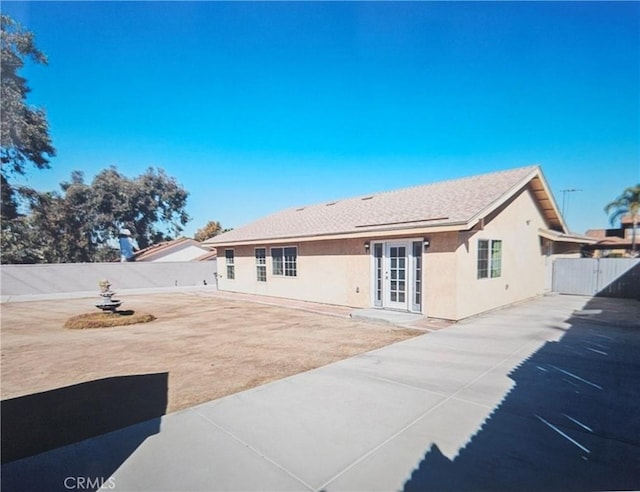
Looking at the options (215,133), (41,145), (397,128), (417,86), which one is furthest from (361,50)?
(41,145)

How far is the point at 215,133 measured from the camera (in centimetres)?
1762

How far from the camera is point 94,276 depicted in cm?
2164

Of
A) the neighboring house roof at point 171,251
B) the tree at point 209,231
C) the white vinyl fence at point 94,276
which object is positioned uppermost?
the tree at point 209,231

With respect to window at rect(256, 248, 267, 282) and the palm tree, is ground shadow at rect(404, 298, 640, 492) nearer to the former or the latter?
window at rect(256, 248, 267, 282)

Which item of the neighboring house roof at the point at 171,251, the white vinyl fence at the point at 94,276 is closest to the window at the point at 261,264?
the white vinyl fence at the point at 94,276

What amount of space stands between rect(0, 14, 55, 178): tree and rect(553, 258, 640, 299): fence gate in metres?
34.0

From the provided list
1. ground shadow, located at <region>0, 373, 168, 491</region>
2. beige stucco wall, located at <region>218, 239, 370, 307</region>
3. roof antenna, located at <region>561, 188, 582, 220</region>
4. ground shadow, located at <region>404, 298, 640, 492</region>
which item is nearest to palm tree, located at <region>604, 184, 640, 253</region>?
roof antenna, located at <region>561, 188, 582, 220</region>

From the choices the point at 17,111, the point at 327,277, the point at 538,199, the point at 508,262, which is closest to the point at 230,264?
the point at 327,277

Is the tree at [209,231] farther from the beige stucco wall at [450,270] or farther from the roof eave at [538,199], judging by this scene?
the roof eave at [538,199]

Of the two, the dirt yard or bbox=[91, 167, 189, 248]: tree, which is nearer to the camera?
the dirt yard

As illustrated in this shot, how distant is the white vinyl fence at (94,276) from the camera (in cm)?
1908

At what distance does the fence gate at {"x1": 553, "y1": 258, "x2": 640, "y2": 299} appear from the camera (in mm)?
13789

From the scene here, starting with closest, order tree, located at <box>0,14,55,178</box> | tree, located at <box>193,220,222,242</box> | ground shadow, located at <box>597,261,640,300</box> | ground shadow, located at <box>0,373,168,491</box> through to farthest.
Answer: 1. ground shadow, located at <box>0,373,168,491</box>
2. ground shadow, located at <box>597,261,640,300</box>
3. tree, located at <box>0,14,55,178</box>
4. tree, located at <box>193,220,222,242</box>

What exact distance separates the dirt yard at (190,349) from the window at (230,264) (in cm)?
698
